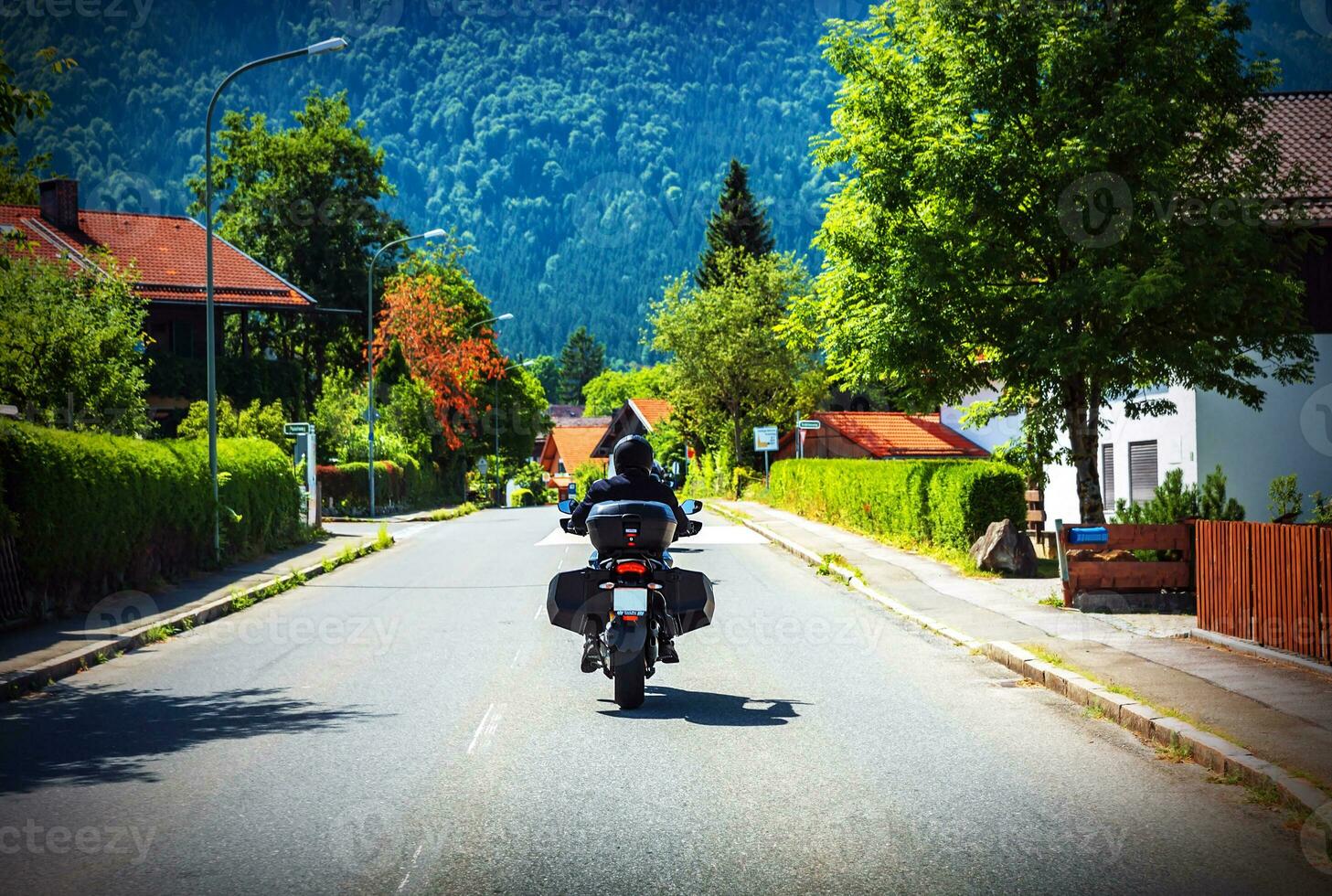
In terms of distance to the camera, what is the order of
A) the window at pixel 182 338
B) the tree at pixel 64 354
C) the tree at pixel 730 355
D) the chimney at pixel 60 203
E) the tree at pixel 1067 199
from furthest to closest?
the tree at pixel 730 355, the chimney at pixel 60 203, the window at pixel 182 338, the tree at pixel 64 354, the tree at pixel 1067 199

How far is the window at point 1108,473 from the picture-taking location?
28797 mm

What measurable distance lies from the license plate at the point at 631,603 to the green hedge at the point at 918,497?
40.7 ft

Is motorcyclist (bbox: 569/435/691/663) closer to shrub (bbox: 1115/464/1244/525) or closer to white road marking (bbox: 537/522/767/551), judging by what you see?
shrub (bbox: 1115/464/1244/525)

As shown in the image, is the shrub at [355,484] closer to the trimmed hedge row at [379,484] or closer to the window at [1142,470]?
the trimmed hedge row at [379,484]

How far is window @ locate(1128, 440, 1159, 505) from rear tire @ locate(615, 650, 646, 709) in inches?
795

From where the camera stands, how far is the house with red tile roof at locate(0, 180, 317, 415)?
1805 inches

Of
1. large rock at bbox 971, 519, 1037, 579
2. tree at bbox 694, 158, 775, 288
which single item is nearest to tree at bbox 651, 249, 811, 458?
tree at bbox 694, 158, 775, 288

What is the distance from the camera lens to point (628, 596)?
885 centimetres

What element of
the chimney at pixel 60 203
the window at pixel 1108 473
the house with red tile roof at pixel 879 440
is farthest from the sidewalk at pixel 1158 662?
the chimney at pixel 60 203

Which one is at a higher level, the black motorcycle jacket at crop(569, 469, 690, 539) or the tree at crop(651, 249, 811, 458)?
the tree at crop(651, 249, 811, 458)

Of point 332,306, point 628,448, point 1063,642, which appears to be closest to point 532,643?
point 628,448

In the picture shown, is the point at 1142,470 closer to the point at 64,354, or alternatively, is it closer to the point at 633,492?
the point at 633,492

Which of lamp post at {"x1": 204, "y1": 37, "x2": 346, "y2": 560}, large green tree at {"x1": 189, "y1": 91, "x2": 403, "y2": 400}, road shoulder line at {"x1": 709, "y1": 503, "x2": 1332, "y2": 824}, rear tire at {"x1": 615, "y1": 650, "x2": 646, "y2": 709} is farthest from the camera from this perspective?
large green tree at {"x1": 189, "y1": 91, "x2": 403, "y2": 400}

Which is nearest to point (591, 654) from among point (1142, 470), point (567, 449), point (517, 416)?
point (1142, 470)
